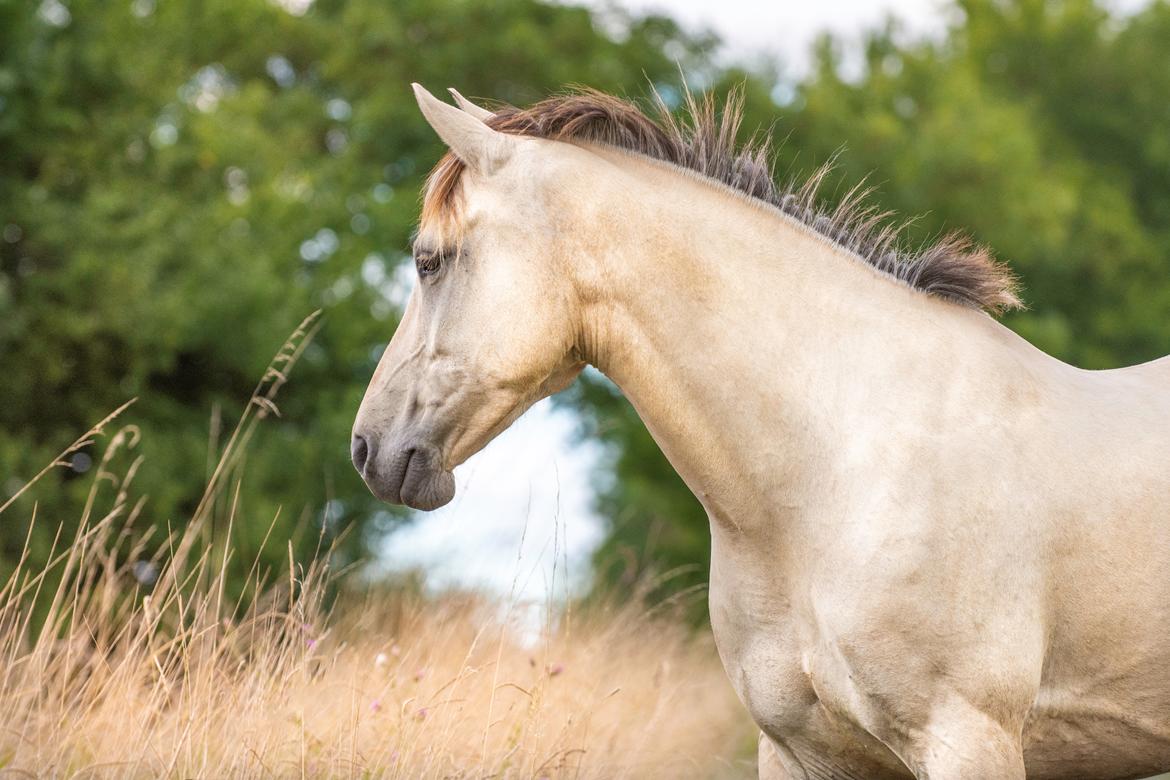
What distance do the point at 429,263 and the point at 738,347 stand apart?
85cm

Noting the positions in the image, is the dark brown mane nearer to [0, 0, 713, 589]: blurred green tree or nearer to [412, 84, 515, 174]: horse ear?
[412, 84, 515, 174]: horse ear

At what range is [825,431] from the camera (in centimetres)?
313

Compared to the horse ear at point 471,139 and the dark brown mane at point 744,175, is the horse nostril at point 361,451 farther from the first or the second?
the horse ear at point 471,139

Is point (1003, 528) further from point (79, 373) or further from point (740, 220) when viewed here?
point (79, 373)

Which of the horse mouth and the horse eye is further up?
the horse eye

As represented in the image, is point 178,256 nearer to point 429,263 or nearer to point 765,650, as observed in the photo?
point 429,263

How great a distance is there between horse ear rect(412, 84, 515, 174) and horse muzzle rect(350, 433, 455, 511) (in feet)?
2.49

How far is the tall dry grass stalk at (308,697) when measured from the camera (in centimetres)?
399

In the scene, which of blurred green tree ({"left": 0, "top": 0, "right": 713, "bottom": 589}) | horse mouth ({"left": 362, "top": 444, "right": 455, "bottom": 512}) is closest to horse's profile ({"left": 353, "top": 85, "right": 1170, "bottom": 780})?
horse mouth ({"left": 362, "top": 444, "right": 455, "bottom": 512})

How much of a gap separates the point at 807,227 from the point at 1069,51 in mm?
26500

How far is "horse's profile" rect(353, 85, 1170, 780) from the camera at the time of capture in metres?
2.92

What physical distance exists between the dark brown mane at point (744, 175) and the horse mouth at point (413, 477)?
2.25ft

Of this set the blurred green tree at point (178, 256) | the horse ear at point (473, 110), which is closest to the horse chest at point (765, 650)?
the horse ear at point (473, 110)

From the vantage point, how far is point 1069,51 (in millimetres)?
27031
